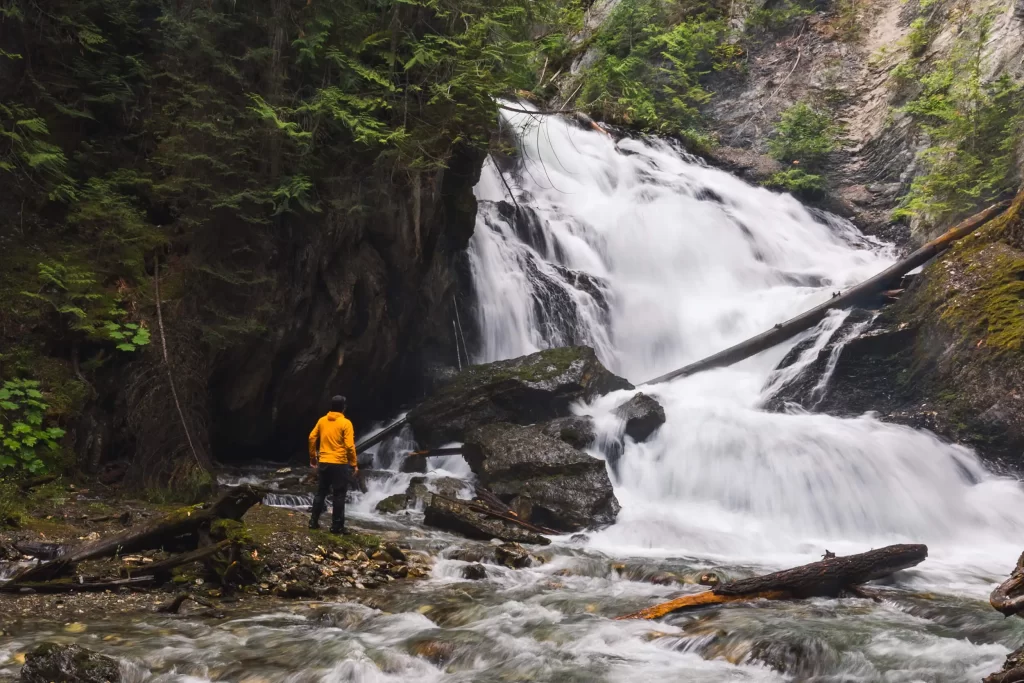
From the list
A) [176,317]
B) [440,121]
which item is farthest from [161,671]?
[440,121]

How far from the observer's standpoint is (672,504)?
11.2 meters

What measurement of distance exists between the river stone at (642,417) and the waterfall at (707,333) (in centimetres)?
28

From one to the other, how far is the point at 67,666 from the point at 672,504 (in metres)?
8.69

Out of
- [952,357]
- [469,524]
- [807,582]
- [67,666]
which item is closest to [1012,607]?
[807,582]

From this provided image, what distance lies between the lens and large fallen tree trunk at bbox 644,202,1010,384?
14.8m

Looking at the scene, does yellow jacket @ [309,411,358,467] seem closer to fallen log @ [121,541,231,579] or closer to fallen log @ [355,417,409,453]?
fallen log @ [121,541,231,579]

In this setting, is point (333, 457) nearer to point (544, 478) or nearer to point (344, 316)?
point (544, 478)

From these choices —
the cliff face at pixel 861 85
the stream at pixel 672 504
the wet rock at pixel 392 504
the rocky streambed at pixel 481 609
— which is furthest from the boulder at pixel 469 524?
the cliff face at pixel 861 85

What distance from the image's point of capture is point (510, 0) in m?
11.5

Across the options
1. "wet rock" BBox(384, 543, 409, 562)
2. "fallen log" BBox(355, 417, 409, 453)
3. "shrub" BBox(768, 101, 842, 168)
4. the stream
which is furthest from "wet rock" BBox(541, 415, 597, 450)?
"shrub" BBox(768, 101, 842, 168)

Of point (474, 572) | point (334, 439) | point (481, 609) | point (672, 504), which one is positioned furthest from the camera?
point (672, 504)

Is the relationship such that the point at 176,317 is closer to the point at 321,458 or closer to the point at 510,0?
the point at 321,458

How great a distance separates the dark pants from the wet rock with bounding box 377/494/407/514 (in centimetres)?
194

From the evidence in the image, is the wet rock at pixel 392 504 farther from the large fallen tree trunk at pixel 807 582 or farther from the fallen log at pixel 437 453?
the large fallen tree trunk at pixel 807 582
